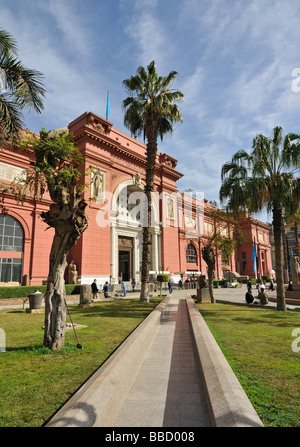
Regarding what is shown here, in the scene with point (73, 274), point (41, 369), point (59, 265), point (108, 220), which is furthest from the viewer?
point (108, 220)

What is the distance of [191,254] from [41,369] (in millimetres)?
37346

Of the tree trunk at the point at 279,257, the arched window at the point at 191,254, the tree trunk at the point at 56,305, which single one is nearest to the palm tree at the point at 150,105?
the tree trunk at the point at 279,257

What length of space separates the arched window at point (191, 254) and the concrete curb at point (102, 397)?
3576 cm

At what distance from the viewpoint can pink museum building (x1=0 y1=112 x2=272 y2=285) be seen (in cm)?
2066

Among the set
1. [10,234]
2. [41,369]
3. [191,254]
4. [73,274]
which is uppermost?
[10,234]

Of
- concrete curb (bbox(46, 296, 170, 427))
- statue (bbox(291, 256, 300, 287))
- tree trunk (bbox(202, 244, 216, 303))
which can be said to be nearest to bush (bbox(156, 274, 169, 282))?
tree trunk (bbox(202, 244, 216, 303))

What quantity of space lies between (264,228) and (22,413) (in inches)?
2650

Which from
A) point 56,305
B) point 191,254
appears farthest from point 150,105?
point 191,254

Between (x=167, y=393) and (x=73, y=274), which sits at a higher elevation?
(x=73, y=274)

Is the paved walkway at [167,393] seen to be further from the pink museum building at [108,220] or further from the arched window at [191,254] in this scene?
the arched window at [191,254]

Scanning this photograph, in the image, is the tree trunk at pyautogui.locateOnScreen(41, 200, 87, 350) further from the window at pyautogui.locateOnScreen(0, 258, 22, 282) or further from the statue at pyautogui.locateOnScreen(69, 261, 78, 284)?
the statue at pyautogui.locateOnScreen(69, 261, 78, 284)

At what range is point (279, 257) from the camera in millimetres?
12422

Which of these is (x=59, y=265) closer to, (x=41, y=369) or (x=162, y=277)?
(x=41, y=369)
